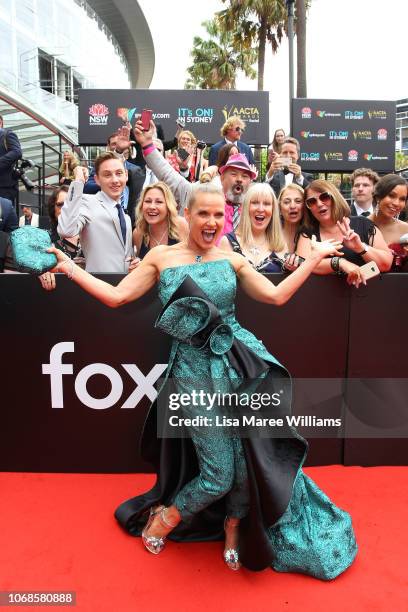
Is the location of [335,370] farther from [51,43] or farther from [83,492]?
[51,43]

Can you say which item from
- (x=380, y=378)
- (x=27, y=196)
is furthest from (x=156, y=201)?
(x=27, y=196)

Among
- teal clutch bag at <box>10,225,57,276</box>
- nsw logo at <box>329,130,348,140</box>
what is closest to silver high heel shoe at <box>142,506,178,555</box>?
teal clutch bag at <box>10,225,57,276</box>

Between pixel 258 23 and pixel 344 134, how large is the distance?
40.6 ft

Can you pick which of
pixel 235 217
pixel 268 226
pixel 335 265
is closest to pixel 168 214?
pixel 235 217

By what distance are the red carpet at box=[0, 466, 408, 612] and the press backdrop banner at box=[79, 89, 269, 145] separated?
9695 mm

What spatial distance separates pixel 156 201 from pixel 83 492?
A: 1961 mm

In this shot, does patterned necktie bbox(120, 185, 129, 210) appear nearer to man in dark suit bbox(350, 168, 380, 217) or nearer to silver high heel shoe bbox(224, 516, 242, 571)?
man in dark suit bbox(350, 168, 380, 217)

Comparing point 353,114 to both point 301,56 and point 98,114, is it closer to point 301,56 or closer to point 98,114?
point 301,56

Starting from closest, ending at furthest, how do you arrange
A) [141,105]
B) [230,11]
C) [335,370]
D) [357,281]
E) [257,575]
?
[257,575]
[357,281]
[335,370]
[141,105]
[230,11]

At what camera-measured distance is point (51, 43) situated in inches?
877

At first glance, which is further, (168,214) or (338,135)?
(338,135)

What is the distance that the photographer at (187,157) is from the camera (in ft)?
17.6

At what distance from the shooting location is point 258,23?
2098cm

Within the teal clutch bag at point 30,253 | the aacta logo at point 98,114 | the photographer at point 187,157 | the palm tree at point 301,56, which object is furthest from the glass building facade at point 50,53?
the teal clutch bag at point 30,253
